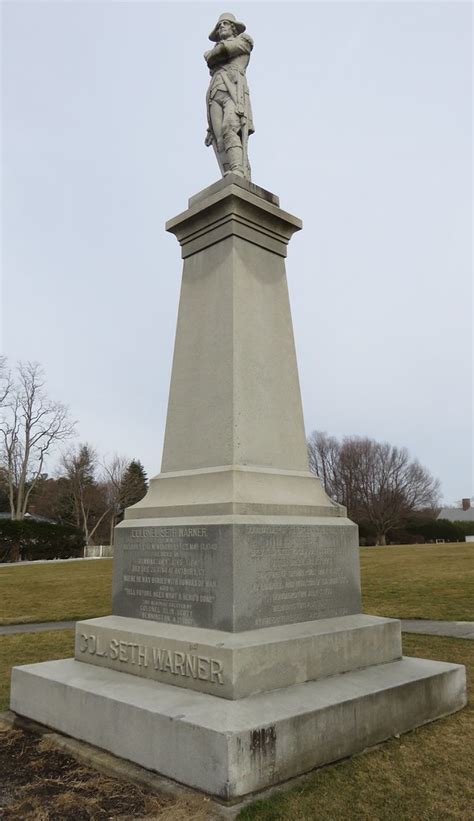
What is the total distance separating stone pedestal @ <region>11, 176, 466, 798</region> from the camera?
3.61m

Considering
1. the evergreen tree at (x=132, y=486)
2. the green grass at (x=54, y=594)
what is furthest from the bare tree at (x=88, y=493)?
the green grass at (x=54, y=594)

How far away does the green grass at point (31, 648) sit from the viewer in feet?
24.6

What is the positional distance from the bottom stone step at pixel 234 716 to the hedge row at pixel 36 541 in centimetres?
3330

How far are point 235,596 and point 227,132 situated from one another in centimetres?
455

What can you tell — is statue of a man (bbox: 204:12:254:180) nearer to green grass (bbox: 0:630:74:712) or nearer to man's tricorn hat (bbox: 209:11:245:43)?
man's tricorn hat (bbox: 209:11:245:43)

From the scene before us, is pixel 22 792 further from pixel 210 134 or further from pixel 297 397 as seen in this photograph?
pixel 210 134

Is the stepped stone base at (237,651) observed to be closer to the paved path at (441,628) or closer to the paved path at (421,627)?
A: the paved path at (441,628)

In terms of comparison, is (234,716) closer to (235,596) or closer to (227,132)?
(235,596)

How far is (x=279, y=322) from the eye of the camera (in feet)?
18.9

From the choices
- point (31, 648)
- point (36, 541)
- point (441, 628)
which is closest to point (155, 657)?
point (31, 648)

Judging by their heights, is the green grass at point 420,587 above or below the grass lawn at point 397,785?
below

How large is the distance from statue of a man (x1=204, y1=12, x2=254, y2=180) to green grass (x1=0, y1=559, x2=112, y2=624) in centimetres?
962

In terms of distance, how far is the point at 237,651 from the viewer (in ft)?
12.5

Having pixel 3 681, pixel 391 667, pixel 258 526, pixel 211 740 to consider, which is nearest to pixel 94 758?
pixel 211 740
